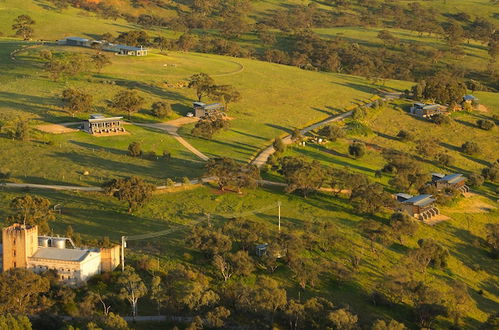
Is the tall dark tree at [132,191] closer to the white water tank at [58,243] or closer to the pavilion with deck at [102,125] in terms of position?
the white water tank at [58,243]

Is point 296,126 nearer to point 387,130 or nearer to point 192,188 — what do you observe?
point 387,130

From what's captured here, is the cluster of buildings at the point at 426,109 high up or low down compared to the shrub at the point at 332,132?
up

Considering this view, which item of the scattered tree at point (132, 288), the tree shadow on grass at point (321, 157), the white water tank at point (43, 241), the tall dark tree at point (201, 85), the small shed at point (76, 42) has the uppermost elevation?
the small shed at point (76, 42)

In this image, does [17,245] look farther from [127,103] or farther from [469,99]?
[469,99]

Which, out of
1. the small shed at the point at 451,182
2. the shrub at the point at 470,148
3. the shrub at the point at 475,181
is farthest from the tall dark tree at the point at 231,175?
the shrub at the point at 470,148

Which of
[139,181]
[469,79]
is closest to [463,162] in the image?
[139,181]

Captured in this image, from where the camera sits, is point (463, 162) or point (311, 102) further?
point (311, 102)
